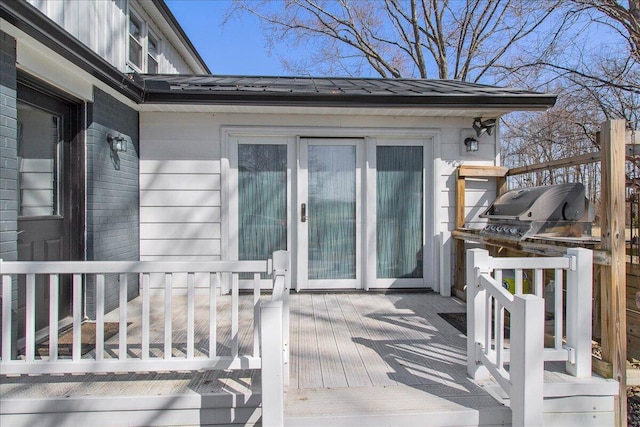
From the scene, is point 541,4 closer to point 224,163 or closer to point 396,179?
point 396,179

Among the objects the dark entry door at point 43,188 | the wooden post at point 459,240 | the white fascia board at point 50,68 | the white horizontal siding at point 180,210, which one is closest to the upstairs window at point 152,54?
the white horizontal siding at point 180,210

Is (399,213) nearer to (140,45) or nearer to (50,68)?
(50,68)

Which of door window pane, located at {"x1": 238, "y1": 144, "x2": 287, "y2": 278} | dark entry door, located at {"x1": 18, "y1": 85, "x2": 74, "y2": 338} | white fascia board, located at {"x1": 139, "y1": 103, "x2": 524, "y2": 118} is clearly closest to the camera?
dark entry door, located at {"x1": 18, "y1": 85, "x2": 74, "y2": 338}

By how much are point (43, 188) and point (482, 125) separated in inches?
175

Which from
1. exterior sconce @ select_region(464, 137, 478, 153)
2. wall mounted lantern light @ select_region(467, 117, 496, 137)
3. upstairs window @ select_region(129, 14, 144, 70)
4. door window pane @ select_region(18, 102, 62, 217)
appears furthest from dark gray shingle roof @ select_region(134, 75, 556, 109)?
upstairs window @ select_region(129, 14, 144, 70)

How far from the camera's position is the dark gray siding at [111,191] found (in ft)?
11.4

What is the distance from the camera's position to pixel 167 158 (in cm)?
442

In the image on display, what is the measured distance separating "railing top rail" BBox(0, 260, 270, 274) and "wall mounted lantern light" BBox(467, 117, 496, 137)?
3373 mm

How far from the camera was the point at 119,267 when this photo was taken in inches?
84.2

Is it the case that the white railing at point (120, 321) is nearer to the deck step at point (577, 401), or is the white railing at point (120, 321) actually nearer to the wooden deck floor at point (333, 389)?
the wooden deck floor at point (333, 389)

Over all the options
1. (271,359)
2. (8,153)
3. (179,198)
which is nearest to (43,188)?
(8,153)

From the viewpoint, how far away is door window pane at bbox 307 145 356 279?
15.1ft

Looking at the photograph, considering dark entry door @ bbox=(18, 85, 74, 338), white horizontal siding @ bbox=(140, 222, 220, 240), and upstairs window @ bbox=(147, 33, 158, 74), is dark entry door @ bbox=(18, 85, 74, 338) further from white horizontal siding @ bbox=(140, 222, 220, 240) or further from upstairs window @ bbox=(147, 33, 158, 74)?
upstairs window @ bbox=(147, 33, 158, 74)

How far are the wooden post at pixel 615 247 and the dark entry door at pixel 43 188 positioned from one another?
382 cm
